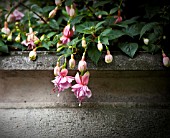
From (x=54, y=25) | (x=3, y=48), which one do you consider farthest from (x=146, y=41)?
(x=3, y=48)

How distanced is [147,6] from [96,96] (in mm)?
465

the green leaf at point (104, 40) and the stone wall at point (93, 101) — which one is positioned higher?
the green leaf at point (104, 40)

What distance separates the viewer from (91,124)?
2.87ft

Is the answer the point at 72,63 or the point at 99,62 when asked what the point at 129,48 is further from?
the point at 72,63

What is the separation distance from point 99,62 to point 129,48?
126mm

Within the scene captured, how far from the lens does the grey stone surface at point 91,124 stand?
0.87 m

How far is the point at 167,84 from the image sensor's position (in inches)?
35.8

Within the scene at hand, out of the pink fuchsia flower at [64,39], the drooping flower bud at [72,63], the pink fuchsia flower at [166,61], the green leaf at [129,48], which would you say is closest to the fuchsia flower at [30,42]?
the pink fuchsia flower at [64,39]

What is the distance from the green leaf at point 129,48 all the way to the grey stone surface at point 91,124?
205 mm

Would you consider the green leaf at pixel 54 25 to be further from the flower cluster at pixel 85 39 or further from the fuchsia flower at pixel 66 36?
the fuchsia flower at pixel 66 36

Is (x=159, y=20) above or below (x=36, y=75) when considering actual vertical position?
above

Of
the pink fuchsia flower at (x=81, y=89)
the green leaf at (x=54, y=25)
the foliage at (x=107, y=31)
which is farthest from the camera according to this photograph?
the green leaf at (x=54, y=25)

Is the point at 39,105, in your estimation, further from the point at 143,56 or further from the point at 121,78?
the point at 143,56

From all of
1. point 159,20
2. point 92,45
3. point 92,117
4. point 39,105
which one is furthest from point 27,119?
point 159,20
